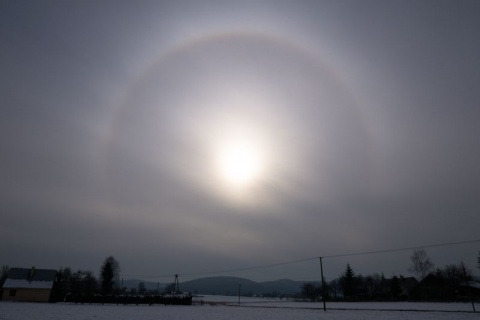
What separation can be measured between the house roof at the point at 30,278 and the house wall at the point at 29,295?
0.82 meters

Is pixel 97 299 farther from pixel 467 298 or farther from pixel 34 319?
pixel 467 298

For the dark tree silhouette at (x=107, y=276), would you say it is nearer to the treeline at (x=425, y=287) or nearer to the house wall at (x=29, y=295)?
the house wall at (x=29, y=295)

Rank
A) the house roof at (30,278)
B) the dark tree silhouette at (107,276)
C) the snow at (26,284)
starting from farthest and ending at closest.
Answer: the dark tree silhouette at (107,276)
the house roof at (30,278)
the snow at (26,284)

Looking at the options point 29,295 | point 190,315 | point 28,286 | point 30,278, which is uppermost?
point 30,278

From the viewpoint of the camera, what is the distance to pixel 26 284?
72.9 metres

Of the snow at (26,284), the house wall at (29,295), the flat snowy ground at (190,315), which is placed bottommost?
the flat snowy ground at (190,315)

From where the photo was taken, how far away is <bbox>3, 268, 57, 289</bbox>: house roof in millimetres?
72438

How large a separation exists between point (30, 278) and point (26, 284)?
96.0 inches

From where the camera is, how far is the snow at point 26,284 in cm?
7194

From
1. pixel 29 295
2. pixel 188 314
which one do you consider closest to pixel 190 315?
pixel 188 314

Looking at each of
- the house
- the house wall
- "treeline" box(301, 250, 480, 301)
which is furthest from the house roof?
"treeline" box(301, 250, 480, 301)

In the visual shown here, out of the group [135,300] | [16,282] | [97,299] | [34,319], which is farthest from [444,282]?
[16,282]

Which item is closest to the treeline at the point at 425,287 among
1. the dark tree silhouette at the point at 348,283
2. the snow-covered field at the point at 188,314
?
the dark tree silhouette at the point at 348,283

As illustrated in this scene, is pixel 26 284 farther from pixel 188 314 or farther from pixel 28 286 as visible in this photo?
pixel 188 314
